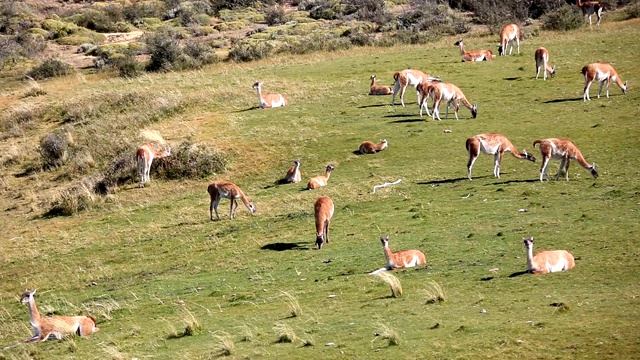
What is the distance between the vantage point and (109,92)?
44.3 metres

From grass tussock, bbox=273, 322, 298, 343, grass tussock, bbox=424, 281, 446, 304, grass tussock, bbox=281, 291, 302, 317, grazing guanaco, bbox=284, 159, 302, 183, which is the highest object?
grass tussock, bbox=424, 281, 446, 304

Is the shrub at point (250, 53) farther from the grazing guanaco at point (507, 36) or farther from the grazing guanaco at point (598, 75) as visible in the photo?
the grazing guanaco at point (598, 75)

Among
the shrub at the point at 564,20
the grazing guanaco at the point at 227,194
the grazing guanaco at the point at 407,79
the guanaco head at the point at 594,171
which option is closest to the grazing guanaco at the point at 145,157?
the grazing guanaco at the point at 227,194

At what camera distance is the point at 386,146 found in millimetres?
32531

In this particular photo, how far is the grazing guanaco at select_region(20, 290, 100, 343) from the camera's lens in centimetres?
1905

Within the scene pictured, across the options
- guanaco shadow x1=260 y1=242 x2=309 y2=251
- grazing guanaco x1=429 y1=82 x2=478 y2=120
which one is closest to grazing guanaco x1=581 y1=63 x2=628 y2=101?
grazing guanaco x1=429 y1=82 x2=478 y2=120

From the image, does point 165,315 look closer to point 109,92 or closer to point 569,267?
point 569,267

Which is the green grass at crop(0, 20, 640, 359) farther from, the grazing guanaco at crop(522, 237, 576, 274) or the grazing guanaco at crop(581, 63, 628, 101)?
the grazing guanaco at crop(581, 63, 628, 101)

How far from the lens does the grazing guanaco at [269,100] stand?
39.3 meters

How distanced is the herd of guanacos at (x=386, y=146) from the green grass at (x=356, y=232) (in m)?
0.38

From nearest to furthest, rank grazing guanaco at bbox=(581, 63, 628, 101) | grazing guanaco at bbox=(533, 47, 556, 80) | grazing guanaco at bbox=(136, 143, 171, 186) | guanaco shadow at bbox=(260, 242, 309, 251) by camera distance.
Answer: guanaco shadow at bbox=(260, 242, 309, 251) < grazing guanaco at bbox=(136, 143, 171, 186) < grazing guanaco at bbox=(581, 63, 628, 101) < grazing guanaco at bbox=(533, 47, 556, 80)

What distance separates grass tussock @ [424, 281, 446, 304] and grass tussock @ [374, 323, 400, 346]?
1.71m

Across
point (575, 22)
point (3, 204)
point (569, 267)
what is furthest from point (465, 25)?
point (569, 267)

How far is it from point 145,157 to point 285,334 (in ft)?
56.3
